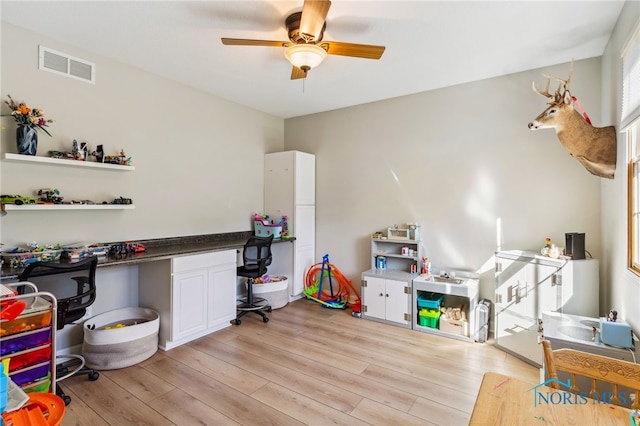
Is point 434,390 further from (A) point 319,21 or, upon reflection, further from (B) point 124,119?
(B) point 124,119

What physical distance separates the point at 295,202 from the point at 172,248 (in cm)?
174

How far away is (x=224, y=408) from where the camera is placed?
210 centimetres

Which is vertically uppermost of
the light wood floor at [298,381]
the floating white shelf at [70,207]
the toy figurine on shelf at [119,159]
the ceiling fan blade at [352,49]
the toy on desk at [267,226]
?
the ceiling fan blade at [352,49]

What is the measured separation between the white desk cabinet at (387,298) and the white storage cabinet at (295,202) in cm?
109

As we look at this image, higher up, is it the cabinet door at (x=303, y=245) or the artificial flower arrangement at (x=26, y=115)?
the artificial flower arrangement at (x=26, y=115)

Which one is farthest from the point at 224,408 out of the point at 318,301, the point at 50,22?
the point at 50,22

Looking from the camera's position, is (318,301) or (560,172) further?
(318,301)

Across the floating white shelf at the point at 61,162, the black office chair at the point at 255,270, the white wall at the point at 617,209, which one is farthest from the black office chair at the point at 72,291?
the white wall at the point at 617,209

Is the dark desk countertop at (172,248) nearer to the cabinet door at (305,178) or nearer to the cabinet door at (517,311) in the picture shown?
the cabinet door at (305,178)

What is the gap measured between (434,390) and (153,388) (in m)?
2.11

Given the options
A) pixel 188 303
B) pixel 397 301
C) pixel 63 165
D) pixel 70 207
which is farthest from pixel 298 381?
pixel 63 165

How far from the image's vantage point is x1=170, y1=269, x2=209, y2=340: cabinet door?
2.95 meters

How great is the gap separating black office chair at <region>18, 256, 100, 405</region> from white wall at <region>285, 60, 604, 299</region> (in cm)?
295

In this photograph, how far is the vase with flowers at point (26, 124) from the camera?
2.37 m
